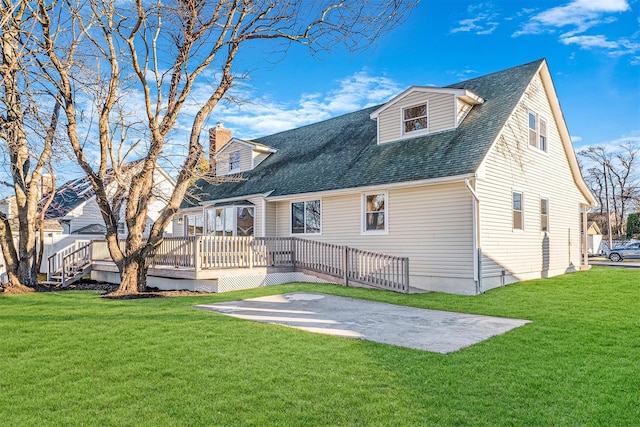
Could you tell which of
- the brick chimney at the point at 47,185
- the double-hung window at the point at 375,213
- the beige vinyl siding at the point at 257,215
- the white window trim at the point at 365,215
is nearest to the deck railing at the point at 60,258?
the brick chimney at the point at 47,185

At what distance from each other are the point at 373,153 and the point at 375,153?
0.10 m

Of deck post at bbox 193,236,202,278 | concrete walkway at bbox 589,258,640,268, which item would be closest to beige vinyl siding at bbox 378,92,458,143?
deck post at bbox 193,236,202,278

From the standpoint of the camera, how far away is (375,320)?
8.39 metres

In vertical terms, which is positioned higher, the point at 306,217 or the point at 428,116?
the point at 428,116

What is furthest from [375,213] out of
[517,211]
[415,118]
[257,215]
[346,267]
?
[257,215]

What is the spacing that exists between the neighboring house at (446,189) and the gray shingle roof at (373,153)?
6cm

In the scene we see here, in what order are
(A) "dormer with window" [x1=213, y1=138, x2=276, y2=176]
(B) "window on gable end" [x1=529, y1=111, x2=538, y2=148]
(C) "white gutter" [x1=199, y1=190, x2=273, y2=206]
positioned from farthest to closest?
(A) "dormer with window" [x1=213, y1=138, x2=276, y2=176], (C) "white gutter" [x1=199, y1=190, x2=273, y2=206], (B) "window on gable end" [x1=529, y1=111, x2=538, y2=148]

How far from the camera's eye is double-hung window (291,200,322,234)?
1689cm

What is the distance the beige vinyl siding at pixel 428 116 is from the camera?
47.9ft

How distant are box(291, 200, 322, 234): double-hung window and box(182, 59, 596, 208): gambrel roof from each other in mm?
771

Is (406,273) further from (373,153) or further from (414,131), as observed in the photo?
(414,131)

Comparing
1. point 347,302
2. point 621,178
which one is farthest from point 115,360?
point 621,178

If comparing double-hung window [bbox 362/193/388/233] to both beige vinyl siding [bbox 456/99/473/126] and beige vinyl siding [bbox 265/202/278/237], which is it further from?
beige vinyl siding [bbox 265/202/278/237]

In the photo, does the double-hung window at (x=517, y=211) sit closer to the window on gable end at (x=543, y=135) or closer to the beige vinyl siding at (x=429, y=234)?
the window on gable end at (x=543, y=135)
